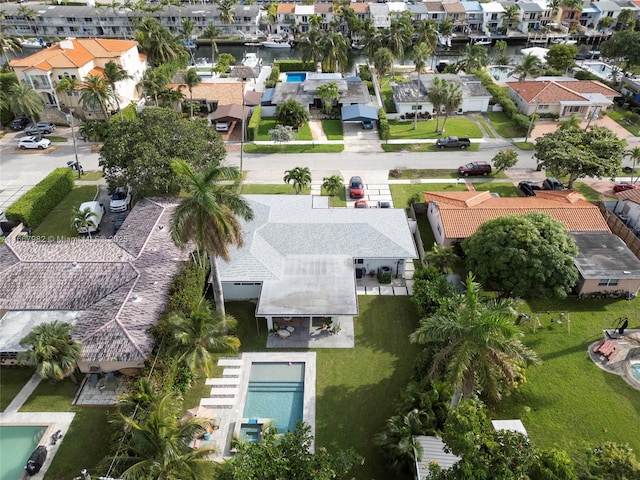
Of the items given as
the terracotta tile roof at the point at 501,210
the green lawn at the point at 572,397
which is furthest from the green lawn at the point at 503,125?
the green lawn at the point at 572,397

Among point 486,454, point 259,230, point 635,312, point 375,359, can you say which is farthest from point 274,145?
point 486,454

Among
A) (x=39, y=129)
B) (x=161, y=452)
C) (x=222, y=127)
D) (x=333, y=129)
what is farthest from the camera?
(x=333, y=129)

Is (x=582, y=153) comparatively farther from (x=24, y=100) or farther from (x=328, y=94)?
(x=24, y=100)

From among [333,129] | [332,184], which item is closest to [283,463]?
[332,184]

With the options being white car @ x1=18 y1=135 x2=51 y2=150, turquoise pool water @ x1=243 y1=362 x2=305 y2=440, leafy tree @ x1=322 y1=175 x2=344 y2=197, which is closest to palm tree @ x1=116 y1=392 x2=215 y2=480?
turquoise pool water @ x1=243 y1=362 x2=305 y2=440

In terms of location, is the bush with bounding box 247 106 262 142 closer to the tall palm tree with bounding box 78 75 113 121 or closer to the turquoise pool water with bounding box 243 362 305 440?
the tall palm tree with bounding box 78 75 113 121

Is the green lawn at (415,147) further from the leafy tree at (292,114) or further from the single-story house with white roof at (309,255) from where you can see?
the single-story house with white roof at (309,255)

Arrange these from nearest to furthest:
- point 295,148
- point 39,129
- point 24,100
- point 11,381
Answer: point 11,381, point 24,100, point 295,148, point 39,129
